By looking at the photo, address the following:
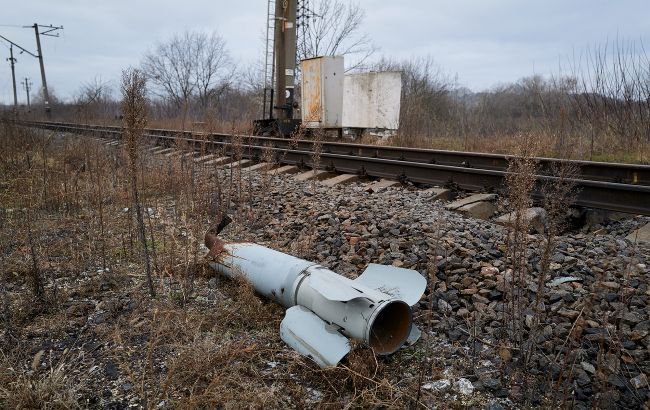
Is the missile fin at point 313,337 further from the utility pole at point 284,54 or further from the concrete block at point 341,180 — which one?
the utility pole at point 284,54

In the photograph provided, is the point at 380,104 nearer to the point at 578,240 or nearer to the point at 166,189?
the point at 166,189

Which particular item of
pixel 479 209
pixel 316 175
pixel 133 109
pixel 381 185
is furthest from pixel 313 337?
pixel 316 175

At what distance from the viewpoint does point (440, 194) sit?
6.23 m

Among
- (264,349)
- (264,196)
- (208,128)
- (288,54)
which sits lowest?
(264,349)

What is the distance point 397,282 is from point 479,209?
2.64 meters

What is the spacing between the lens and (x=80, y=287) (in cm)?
393

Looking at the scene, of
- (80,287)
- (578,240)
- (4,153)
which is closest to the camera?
(80,287)

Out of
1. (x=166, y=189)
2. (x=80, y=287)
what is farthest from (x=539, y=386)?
(x=166, y=189)

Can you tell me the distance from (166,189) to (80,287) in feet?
11.5

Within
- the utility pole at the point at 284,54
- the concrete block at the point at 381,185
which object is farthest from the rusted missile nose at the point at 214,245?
the utility pole at the point at 284,54

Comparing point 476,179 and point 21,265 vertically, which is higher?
point 476,179

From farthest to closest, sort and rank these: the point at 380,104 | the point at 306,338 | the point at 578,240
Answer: the point at 380,104, the point at 578,240, the point at 306,338

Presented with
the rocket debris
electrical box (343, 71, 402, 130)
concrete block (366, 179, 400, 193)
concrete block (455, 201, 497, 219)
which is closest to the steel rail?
concrete block (455, 201, 497, 219)

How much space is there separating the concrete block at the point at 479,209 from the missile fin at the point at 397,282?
2352 millimetres
